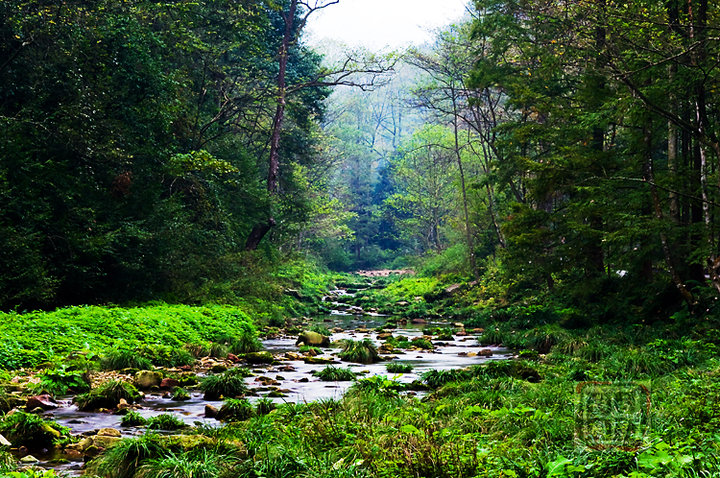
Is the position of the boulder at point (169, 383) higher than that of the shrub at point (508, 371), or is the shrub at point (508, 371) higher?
the shrub at point (508, 371)

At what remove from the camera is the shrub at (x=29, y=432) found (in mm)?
5246

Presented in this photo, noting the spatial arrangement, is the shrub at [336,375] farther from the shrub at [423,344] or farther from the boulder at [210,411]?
the shrub at [423,344]

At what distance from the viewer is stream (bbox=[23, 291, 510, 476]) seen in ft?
20.9

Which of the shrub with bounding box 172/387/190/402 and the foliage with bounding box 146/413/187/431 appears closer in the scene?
the foliage with bounding box 146/413/187/431

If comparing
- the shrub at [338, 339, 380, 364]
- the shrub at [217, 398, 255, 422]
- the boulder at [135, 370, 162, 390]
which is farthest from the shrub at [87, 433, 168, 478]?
the shrub at [338, 339, 380, 364]

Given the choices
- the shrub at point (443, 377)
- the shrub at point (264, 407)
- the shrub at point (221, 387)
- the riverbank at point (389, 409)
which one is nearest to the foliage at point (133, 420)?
the riverbank at point (389, 409)

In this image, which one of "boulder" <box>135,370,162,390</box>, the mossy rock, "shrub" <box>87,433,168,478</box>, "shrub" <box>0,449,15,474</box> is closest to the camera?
"shrub" <box>0,449,15,474</box>

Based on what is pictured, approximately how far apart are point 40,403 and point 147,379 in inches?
70.4

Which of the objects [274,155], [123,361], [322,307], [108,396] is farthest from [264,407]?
[322,307]

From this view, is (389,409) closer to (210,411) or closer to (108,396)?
(210,411)

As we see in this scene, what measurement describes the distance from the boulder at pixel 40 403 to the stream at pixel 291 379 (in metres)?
0.09

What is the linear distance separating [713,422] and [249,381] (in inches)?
263

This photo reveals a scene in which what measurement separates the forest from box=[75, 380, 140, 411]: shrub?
0.03 metres

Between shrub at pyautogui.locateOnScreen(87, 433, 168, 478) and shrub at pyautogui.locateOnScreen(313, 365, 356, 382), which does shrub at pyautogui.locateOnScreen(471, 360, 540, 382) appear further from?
shrub at pyautogui.locateOnScreen(87, 433, 168, 478)
